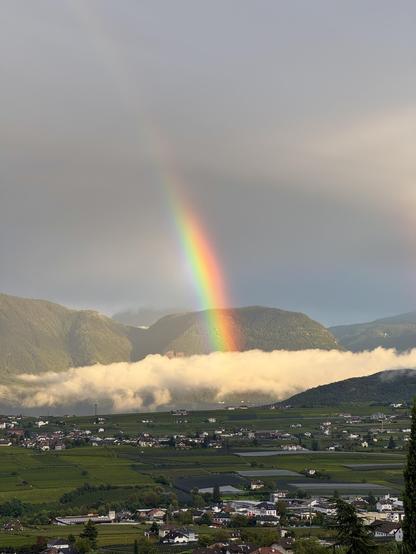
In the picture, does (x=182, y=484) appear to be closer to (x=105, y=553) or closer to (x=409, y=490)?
(x=105, y=553)

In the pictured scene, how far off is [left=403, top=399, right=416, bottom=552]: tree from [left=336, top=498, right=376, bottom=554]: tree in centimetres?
424

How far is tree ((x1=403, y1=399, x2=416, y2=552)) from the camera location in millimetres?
60250

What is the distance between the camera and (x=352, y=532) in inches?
2539

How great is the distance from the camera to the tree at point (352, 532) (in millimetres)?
64375

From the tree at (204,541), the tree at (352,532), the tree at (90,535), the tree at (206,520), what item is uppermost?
the tree at (352,532)

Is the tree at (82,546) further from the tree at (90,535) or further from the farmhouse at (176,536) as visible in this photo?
the farmhouse at (176,536)

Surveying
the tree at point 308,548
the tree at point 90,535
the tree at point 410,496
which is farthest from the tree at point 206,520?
the tree at point 410,496

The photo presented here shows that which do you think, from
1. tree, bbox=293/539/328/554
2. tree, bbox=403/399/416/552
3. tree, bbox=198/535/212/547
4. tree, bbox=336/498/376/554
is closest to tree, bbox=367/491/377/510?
tree, bbox=198/535/212/547

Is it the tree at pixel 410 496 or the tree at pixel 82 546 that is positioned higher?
the tree at pixel 410 496

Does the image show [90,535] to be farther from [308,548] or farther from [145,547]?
[308,548]

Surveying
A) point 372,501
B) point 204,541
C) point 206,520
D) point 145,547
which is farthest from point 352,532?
point 372,501

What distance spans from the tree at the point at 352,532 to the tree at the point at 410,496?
424cm

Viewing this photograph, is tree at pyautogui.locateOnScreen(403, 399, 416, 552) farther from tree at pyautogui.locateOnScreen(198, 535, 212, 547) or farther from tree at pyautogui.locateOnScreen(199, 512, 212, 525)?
tree at pyautogui.locateOnScreen(199, 512, 212, 525)

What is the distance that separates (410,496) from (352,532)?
5.62 meters
